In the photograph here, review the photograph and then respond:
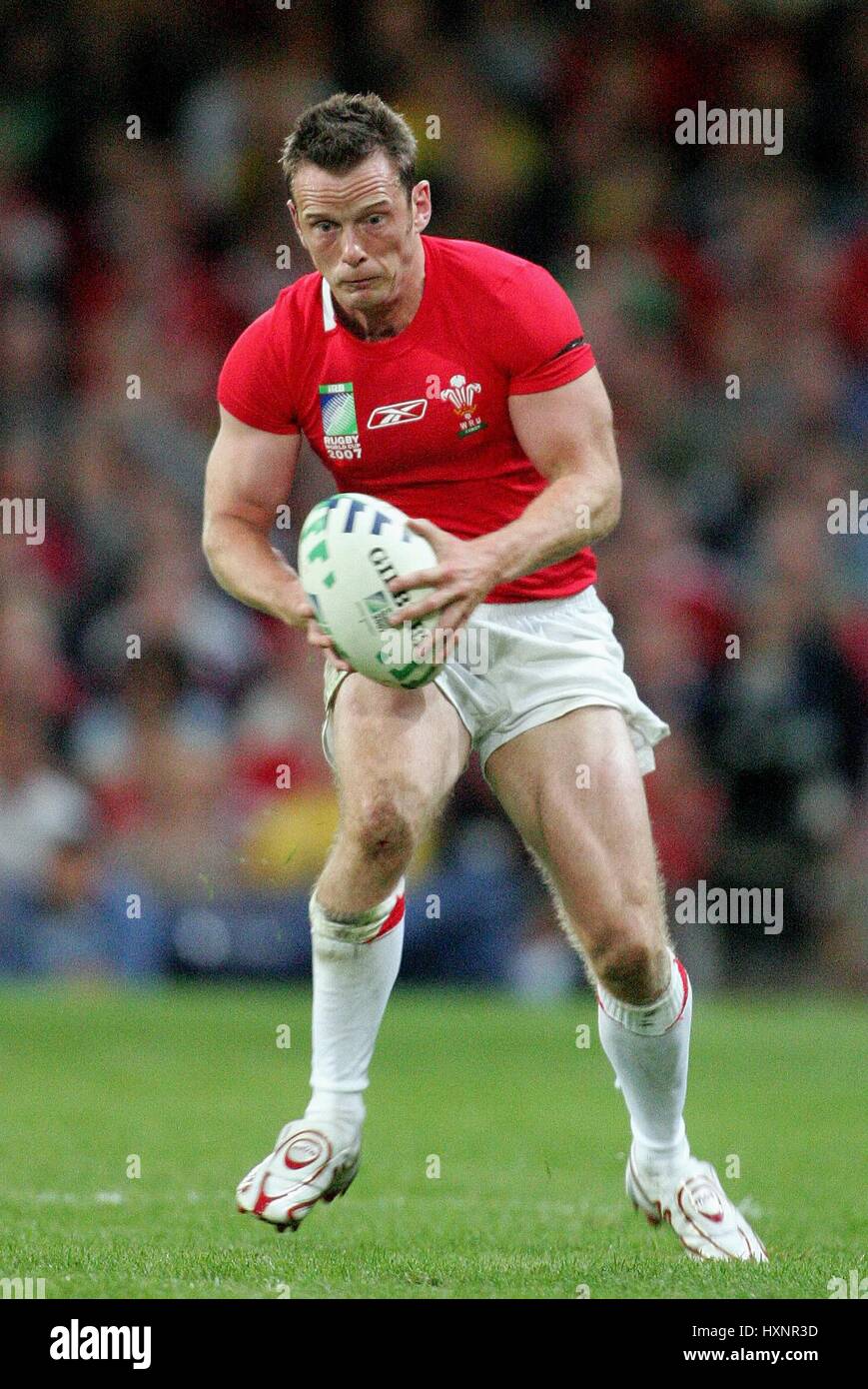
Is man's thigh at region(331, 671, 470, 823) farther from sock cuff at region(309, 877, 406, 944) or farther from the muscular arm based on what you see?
the muscular arm

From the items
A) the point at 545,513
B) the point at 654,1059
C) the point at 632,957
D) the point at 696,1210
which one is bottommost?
the point at 696,1210

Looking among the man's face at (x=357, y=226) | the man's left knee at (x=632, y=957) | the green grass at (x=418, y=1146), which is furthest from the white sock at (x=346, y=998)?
the man's face at (x=357, y=226)

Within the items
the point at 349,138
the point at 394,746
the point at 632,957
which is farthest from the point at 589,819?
the point at 349,138

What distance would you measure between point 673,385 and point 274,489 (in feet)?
26.1

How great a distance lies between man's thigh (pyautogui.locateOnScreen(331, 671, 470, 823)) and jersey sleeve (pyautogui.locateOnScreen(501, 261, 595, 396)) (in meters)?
0.75

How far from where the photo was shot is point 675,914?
1074 cm

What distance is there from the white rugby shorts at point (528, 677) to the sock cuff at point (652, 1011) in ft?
1.83

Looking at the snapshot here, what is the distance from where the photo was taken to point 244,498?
16.7 feet

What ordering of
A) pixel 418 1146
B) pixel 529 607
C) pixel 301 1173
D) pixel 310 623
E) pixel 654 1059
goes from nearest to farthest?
pixel 310 623 → pixel 301 1173 → pixel 654 1059 → pixel 529 607 → pixel 418 1146

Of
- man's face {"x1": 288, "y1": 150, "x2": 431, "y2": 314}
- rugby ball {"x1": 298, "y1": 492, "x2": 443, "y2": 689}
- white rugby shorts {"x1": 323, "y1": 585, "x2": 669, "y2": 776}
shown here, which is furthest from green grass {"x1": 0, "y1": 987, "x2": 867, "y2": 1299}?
man's face {"x1": 288, "y1": 150, "x2": 431, "y2": 314}

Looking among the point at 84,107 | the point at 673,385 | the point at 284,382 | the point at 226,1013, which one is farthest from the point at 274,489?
the point at 84,107

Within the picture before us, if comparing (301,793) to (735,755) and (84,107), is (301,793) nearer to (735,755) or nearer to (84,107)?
(735,755)

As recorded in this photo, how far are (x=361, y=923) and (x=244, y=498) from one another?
1047 millimetres

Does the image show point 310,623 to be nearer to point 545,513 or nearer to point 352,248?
point 545,513
